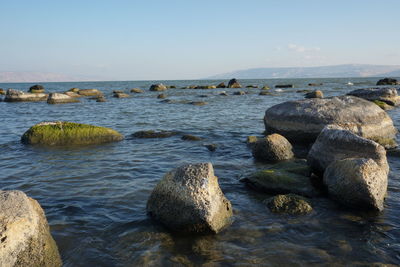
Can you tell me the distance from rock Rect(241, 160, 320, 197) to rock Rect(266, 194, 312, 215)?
60 cm

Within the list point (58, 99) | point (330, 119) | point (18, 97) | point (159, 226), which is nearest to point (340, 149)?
point (330, 119)

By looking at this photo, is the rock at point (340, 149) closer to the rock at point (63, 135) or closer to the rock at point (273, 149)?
the rock at point (273, 149)

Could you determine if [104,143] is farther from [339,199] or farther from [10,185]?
[339,199]

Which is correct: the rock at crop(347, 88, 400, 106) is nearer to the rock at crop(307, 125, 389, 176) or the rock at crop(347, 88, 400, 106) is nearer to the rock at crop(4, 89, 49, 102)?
the rock at crop(307, 125, 389, 176)

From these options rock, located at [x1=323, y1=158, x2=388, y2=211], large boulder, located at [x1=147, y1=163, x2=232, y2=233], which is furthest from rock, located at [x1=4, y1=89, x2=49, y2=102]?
rock, located at [x1=323, y1=158, x2=388, y2=211]

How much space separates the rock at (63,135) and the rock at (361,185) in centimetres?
937

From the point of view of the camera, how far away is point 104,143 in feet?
43.1

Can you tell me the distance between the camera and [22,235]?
14.0 feet

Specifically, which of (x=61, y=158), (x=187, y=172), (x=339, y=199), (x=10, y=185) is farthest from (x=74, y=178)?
(x=339, y=199)

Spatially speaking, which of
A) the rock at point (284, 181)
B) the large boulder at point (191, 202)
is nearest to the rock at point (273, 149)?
the rock at point (284, 181)

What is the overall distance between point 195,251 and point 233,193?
8.83ft

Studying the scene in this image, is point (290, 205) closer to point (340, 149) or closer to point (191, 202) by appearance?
point (191, 202)

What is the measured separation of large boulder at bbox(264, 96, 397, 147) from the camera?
11.5 m

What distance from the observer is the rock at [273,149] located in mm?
10250
